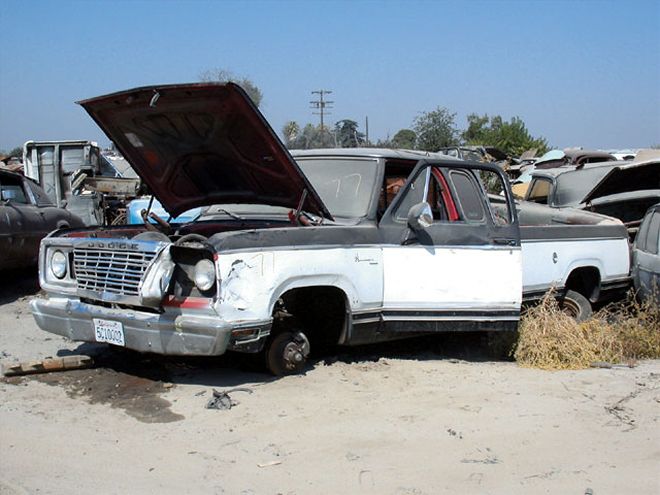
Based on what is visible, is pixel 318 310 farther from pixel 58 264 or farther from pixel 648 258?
pixel 648 258

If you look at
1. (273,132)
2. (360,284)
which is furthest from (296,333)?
(273,132)

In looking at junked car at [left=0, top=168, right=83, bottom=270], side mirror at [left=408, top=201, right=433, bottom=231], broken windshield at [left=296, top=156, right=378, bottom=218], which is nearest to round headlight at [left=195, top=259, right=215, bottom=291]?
broken windshield at [left=296, top=156, right=378, bottom=218]

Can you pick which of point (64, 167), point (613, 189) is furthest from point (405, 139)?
point (613, 189)

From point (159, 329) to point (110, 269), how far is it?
0.66 m

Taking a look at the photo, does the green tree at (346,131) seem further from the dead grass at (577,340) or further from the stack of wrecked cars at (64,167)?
the dead grass at (577,340)

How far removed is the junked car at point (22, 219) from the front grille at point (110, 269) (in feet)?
13.1

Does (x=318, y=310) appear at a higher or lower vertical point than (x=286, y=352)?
higher

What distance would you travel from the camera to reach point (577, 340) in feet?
20.7

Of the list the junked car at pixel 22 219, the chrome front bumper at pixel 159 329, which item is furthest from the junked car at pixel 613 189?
the junked car at pixel 22 219

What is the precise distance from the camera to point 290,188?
5605 millimetres

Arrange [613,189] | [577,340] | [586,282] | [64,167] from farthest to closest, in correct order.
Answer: [64,167], [613,189], [586,282], [577,340]

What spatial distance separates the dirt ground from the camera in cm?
371

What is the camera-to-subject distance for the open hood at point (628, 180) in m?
10.1

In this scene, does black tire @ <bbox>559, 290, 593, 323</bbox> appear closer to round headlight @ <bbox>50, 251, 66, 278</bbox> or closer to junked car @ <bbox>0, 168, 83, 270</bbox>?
round headlight @ <bbox>50, 251, 66, 278</bbox>
